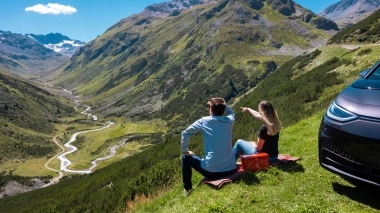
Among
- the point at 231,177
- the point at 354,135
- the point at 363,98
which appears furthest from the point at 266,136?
the point at 354,135

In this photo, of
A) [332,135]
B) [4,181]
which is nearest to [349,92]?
[332,135]

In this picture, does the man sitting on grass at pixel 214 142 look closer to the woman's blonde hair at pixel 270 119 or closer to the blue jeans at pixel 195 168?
the blue jeans at pixel 195 168

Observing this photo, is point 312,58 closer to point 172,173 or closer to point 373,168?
point 172,173

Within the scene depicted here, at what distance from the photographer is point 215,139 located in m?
10.4

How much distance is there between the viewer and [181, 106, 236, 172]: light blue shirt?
10352mm

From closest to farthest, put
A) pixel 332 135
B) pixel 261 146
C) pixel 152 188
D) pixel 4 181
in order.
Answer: pixel 332 135 < pixel 261 146 < pixel 152 188 < pixel 4 181

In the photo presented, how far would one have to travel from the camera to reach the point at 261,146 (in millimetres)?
12172

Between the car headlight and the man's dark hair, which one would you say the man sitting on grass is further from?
the car headlight

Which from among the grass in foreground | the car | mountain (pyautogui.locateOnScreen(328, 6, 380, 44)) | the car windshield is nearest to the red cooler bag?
the grass in foreground

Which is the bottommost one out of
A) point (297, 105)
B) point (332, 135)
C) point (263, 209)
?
point (297, 105)

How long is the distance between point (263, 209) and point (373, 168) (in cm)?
299

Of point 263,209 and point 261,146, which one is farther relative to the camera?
point 261,146

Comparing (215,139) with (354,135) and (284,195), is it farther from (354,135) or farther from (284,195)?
(354,135)

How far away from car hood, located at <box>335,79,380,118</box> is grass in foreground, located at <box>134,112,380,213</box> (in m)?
2.53
